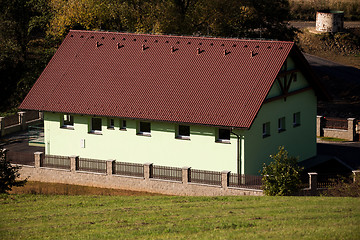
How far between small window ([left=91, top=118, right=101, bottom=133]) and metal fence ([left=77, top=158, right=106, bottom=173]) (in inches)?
86.1

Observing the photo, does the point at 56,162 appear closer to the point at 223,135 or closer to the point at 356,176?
the point at 223,135

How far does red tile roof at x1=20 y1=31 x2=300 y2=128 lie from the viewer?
39750 millimetres

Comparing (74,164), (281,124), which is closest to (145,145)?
(74,164)

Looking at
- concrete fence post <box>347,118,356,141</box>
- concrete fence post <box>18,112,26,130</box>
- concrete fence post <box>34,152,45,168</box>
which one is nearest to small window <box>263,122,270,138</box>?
concrete fence post <box>347,118,356,141</box>

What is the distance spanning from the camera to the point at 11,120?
5100 centimetres

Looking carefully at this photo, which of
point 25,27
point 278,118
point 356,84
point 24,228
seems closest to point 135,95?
point 278,118

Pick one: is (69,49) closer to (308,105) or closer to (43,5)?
(308,105)

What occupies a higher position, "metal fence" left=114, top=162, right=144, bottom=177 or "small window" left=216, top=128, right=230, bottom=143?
"small window" left=216, top=128, right=230, bottom=143

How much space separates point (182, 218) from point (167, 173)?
9.66 metres

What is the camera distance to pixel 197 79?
41.6 metres

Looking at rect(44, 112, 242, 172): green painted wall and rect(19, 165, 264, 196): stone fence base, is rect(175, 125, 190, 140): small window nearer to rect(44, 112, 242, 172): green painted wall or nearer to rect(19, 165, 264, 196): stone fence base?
rect(44, 112, 242, 172): green painted wall

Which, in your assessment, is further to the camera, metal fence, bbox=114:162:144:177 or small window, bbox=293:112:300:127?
small window, bbox=293:112:300:127

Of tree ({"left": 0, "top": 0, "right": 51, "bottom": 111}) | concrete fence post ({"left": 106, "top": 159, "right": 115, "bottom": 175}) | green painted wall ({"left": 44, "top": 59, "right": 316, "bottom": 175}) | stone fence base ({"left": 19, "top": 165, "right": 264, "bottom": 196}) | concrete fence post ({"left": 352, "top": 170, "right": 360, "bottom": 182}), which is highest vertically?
tree ({"left": 0, "top": 0, "right": 51, "bottom": 111})

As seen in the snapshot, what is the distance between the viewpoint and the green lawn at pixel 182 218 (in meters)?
26.8
